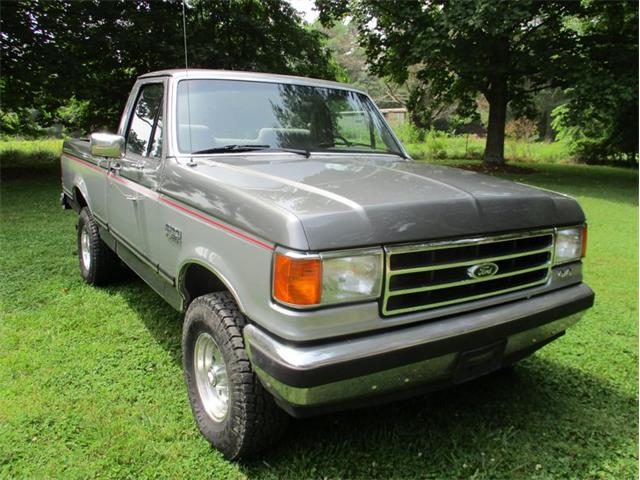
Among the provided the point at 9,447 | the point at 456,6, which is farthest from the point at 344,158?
the point at 456,6

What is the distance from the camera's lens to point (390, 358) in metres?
1.91

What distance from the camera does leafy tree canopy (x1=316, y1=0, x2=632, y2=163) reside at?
13.2 metres

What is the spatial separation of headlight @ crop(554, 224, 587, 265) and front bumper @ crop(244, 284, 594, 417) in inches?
12.7

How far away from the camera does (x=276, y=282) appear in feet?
6.17

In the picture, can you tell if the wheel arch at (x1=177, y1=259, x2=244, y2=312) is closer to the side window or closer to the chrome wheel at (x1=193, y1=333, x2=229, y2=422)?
the chrome wheel at (x1=193, y1=333, x2=229, y2=422)

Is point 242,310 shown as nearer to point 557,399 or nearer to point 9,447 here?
point 9,447

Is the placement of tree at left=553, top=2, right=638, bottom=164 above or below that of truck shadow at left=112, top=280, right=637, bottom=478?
above

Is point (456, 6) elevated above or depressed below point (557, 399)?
above

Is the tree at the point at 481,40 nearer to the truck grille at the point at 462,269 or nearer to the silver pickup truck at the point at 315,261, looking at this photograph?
the silver pickup truck at the point at 315,261

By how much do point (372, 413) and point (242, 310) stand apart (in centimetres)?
116

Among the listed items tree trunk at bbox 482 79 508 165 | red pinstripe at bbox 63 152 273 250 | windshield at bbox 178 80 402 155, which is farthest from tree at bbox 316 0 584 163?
red pinstripe at bbox 63 152 273 250

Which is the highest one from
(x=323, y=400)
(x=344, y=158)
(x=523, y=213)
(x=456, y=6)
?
(x=456, y=6)

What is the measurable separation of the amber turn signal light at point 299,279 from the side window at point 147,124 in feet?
5.42

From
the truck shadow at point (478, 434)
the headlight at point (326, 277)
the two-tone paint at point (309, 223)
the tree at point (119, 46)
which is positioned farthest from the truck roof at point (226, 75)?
the tree at point (119, 46)
